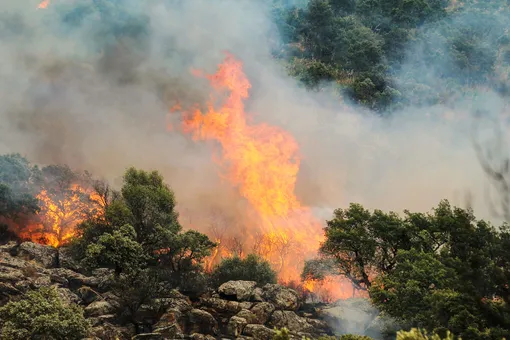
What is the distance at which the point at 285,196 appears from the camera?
69.8 metres

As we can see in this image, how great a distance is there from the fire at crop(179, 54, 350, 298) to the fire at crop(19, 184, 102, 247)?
23.8 meters

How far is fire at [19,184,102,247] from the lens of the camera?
5997 centimetres

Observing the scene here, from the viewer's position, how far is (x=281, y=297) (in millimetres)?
46875

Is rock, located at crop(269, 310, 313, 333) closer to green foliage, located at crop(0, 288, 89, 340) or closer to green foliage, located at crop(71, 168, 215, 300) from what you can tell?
green foliage, located at crop(71, 168, 215, 300)

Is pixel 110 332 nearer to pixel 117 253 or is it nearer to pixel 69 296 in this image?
pixel 69 296

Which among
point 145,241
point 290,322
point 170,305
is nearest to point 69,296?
point 170,305

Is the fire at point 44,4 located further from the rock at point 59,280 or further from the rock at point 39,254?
the rock at point 59,280

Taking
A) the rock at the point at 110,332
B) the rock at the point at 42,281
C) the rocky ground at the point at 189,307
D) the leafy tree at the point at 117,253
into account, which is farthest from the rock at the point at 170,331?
the rock at the point at 42,281

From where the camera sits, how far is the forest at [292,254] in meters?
25.4

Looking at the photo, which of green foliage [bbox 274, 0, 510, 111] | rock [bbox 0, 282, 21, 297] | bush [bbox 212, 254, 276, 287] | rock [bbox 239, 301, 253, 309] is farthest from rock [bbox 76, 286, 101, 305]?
green foliage [bbox 274, 0, 510, 111]

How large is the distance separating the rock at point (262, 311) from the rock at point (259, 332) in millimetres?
3192

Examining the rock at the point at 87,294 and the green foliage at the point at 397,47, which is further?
the green foliage at the point at 397,47

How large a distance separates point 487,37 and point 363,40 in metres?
33.8

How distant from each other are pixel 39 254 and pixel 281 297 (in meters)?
31.8
